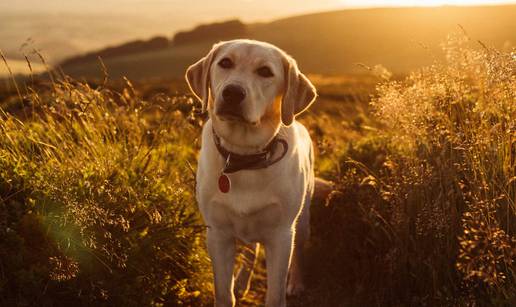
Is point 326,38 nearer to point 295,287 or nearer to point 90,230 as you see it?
point 295,287

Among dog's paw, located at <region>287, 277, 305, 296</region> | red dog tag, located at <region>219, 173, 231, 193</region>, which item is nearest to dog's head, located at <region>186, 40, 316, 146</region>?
red dog tag, located at <region>219, 173, 231, 193</region>

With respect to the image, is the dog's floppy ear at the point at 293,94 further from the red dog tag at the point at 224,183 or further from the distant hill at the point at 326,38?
the distant hill at the point at 326,38

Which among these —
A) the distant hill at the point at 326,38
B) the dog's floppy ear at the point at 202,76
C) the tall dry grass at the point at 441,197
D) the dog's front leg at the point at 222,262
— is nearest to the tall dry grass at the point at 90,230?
the dog's front leg at the point at 222,262

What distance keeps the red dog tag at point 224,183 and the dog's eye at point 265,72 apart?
2.33 feet

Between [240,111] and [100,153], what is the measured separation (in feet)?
5.17

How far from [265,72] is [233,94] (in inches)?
15.1

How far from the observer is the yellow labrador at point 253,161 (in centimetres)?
395

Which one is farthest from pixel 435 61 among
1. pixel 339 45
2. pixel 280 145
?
pixel 339 45

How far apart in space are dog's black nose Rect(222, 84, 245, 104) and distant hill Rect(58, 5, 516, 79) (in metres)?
22.8

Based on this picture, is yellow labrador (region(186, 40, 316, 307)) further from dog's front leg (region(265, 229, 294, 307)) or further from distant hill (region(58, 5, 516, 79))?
distant hill (region(58, 5, 516, 79))

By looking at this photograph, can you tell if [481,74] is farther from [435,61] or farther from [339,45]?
[339,45]

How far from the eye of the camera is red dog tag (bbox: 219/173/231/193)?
396 centimetres

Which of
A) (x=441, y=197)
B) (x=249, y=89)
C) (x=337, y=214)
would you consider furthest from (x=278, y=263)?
(x=337, y=214)

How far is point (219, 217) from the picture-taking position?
409 cm
